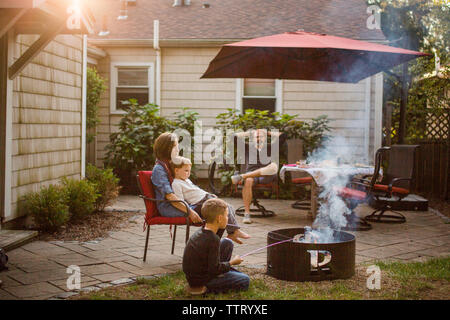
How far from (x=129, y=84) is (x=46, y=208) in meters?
6.22

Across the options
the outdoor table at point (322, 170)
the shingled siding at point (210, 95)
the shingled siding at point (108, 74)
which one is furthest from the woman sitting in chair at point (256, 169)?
the shingled siding at point (108, 74)

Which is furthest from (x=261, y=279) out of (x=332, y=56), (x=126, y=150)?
(x=126, y=150)

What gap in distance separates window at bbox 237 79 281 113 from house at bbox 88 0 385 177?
0.9 inches

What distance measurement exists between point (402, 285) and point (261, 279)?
1.15m

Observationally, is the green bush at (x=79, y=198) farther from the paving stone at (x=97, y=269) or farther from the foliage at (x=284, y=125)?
the foliage at (x=284, y=125)

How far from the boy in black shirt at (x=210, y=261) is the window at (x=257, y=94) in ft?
25.8

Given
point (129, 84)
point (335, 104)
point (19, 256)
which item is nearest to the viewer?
point (19, 256)

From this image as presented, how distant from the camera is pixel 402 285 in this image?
410 centimetres

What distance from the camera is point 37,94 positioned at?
264 inches

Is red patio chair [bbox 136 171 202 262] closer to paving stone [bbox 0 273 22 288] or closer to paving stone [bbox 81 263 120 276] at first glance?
paving stone [bbox 81 263 120 276]

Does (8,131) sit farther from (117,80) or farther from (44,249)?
(117,80)

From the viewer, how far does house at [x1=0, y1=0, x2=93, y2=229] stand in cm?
589

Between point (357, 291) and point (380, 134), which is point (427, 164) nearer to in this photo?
point (380, 134)

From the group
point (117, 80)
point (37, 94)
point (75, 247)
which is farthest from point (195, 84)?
point (75, 247)
